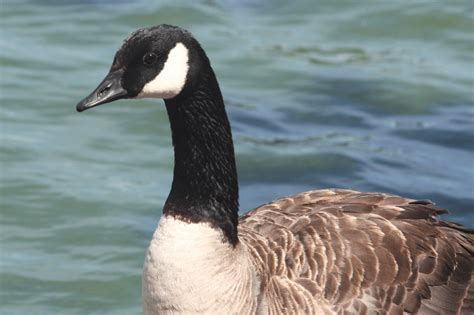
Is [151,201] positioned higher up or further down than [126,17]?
further down

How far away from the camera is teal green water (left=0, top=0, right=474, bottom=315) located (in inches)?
398

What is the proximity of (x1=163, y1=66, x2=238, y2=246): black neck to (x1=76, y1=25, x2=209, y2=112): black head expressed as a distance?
0.66ft

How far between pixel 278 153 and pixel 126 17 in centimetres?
386

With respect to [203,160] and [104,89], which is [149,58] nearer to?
[104,89]

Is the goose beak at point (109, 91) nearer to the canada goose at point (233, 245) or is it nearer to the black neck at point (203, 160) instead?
the canada goose at point (233, 245)

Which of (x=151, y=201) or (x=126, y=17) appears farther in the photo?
(x=126, y=17)

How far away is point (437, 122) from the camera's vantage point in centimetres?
1230

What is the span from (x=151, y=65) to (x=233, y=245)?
3.75ft

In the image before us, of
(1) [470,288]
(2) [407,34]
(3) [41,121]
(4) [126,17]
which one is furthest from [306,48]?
(1) [470,288]

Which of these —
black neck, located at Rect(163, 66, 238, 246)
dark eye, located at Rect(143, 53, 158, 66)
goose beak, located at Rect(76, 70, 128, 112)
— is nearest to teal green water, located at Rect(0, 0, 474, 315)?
black neck, located at Rect(163, 66, 238, 246)

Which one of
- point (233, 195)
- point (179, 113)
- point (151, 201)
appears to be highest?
point (179, 113)

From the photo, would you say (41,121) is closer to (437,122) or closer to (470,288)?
(437,122)

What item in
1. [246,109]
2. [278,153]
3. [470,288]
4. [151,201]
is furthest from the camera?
[246,109]

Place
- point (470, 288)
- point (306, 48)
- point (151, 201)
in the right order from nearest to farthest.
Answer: point (470, 288) → point (151, 201) → point (306, 48)
